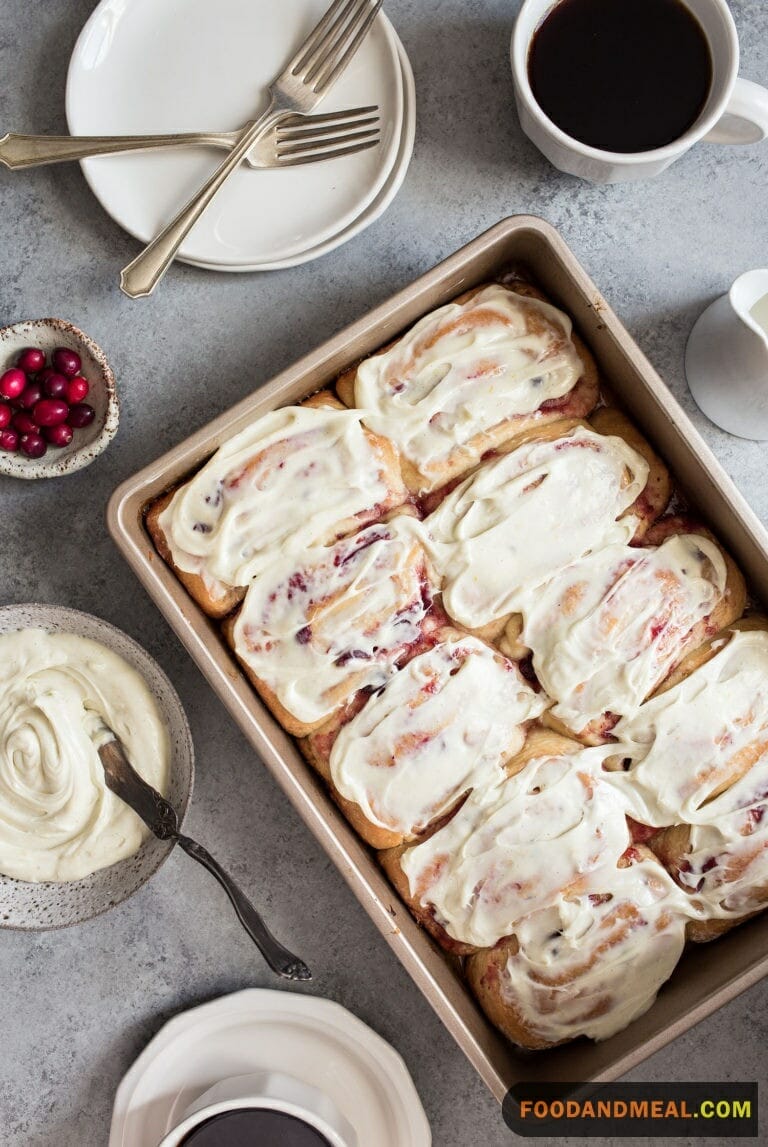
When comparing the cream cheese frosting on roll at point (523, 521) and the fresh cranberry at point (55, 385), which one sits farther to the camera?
the fresh cranberry at point (55, 385)

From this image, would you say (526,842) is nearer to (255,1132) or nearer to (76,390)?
(255,1132)

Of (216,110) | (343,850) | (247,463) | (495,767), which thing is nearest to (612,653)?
(495,767)

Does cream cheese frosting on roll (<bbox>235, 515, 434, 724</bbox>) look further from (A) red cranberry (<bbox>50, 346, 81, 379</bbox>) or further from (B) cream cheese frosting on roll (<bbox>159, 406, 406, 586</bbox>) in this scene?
(A) red cranberry (<bbox>50, 346, 81, 379</bbox>)

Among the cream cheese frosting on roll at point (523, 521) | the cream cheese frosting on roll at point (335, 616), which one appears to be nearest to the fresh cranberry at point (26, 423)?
the cream cheese frosting on roll at point (335, 616)

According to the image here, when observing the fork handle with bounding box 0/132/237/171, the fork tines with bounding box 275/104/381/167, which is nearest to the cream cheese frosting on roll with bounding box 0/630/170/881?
the fork handle with bounding box 0/132/237/171

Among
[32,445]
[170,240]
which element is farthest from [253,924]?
[170,240]

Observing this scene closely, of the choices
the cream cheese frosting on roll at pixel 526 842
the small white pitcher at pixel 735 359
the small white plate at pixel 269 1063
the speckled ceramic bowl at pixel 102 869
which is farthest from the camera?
the small white plate at pixel 269 1063

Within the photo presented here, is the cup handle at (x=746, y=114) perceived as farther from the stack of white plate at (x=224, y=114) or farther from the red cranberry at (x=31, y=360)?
the red cranberry at (x=31, y=360)
